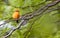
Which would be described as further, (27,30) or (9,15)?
(9,15)

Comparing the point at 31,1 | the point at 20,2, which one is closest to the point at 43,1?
the point at 31,1

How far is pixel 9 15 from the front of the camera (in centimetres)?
173

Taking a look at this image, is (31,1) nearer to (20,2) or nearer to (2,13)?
(20,2)

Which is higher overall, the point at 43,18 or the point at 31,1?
the point at 31,1

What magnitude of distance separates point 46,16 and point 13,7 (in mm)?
347

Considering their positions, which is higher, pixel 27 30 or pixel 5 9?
pixel 5 9

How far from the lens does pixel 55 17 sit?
1.74 metres

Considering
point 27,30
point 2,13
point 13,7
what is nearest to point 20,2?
point 13,7

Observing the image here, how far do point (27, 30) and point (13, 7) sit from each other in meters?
0.32

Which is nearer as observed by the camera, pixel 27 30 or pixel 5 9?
pixel 27 30

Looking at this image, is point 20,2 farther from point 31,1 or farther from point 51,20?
point 51,20

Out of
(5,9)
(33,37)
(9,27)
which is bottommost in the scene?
(33,37)

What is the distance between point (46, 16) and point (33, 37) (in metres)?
0.24

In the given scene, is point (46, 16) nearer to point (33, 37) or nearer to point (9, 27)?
point (33, 37)
